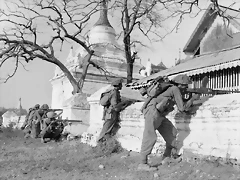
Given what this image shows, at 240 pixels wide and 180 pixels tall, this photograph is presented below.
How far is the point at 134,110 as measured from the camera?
7.00 m

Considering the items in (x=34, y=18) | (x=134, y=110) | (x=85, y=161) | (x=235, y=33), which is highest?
(x=34, y=18)

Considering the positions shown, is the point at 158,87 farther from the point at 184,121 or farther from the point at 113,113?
the point at 113,113

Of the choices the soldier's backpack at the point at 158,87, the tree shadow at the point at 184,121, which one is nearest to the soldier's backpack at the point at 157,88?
the soldier's backpack at the point at 158,87

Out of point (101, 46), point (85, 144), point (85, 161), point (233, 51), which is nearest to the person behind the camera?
point (85, 161)

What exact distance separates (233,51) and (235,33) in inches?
Result: 67.6

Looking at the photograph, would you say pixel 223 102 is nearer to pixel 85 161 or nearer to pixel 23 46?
pixel 85 161

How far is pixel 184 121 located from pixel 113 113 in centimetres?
215

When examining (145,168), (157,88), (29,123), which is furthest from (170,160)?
(29,123)

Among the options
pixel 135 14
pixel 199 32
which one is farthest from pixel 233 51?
pixel 135 14

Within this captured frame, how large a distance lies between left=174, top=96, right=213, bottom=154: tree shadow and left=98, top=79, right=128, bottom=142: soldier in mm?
1833

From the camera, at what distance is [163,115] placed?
5039 millimetres

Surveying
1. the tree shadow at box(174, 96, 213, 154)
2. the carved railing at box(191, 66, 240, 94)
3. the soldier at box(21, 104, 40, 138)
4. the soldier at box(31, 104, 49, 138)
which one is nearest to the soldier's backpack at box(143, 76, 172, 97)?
the tree shadow at box(174, 96, 213, 154)

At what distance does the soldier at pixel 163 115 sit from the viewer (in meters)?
4.89

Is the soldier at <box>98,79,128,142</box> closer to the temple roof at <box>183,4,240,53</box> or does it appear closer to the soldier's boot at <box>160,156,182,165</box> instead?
the soldier's boot at <box>160,156,182,165</box>
